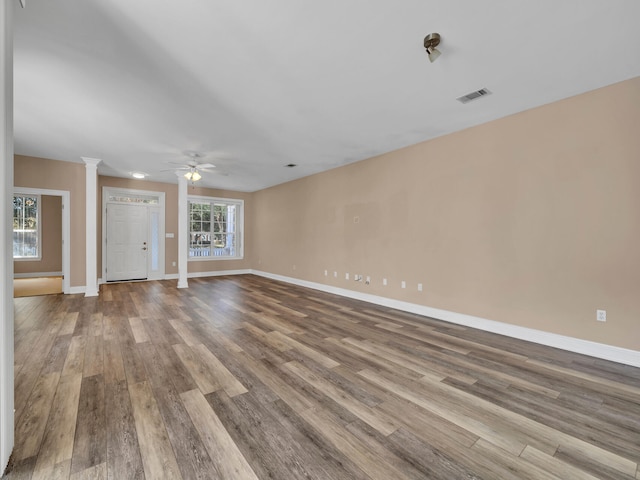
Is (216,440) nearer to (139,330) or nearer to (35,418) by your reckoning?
(35,418)

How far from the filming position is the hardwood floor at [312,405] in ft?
4.88

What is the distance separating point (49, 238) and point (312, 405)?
10.1 metres

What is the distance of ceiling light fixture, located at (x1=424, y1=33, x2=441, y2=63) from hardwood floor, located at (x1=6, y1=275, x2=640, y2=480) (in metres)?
2.73

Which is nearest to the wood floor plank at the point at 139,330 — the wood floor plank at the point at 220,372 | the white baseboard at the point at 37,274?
the wood floor plank at the point at 220,372

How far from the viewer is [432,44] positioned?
7.25 ft

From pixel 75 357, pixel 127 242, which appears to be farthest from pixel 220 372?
pixel 127 242

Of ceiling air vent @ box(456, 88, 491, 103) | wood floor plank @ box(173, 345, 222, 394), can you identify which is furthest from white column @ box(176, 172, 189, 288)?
ceiling air vent @ box(456, 88, 491, 103)

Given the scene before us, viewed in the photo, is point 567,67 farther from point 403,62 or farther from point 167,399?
point 167,399

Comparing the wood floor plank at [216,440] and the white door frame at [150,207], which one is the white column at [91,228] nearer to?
the white door frame at [150,207]

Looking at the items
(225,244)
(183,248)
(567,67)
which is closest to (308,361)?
(567,67)

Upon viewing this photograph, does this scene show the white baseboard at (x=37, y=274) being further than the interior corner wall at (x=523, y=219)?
Yes

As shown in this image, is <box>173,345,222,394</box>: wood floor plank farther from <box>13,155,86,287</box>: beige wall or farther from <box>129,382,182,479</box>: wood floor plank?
<box>13,155,86,287</box>: beige wall

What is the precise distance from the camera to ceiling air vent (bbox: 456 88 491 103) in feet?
9.69

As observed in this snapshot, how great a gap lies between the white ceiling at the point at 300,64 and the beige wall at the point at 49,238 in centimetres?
510
